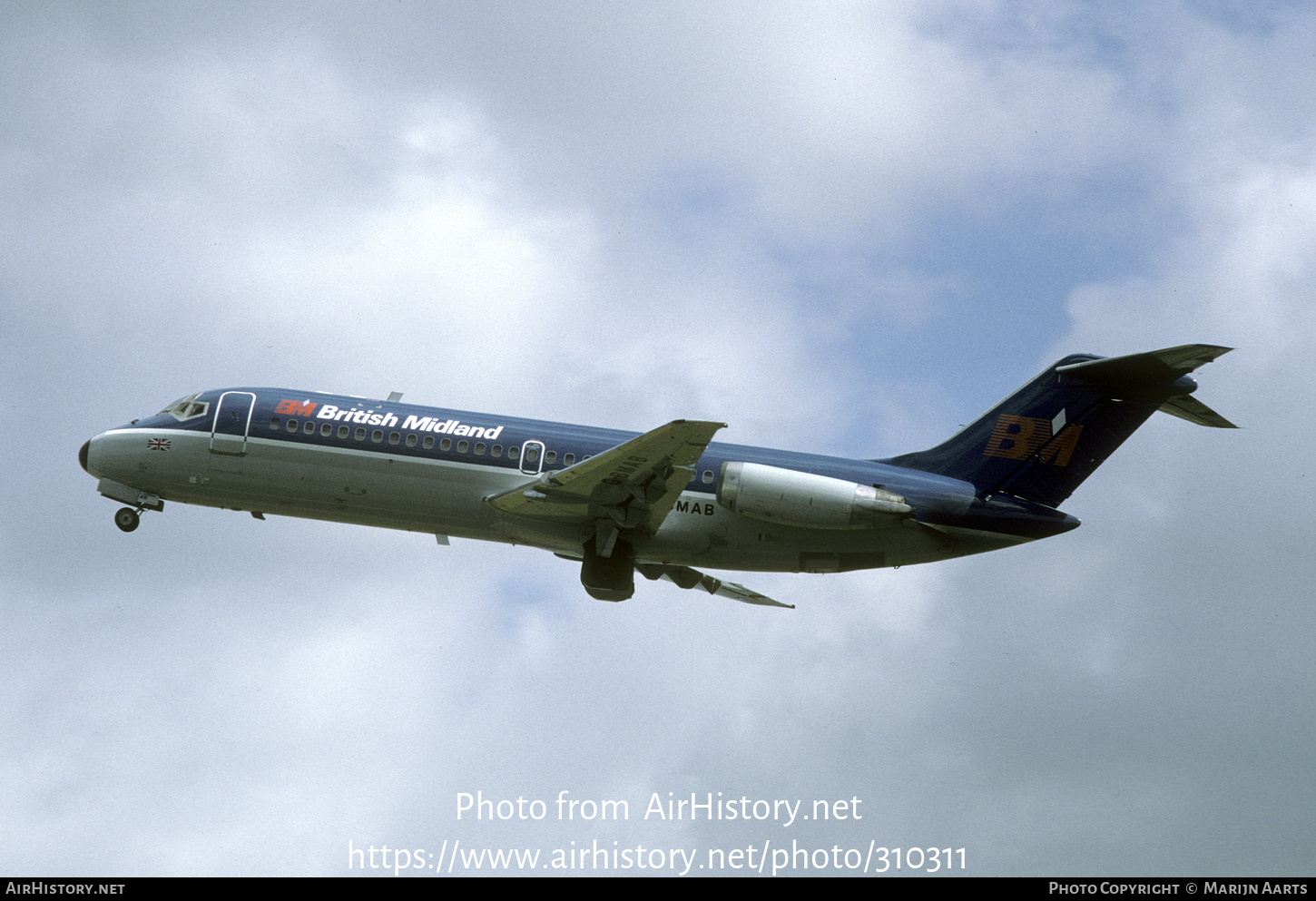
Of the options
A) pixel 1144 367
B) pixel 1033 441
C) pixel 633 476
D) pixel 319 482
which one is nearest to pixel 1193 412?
pixel 1144 367

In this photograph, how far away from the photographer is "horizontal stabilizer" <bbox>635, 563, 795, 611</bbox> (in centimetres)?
3250

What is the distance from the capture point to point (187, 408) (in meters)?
30.7

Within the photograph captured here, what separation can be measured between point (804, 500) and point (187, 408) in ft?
46.8

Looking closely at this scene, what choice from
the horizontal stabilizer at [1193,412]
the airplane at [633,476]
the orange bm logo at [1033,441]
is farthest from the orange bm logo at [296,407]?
the horizontal stabilizer at [1193,412]

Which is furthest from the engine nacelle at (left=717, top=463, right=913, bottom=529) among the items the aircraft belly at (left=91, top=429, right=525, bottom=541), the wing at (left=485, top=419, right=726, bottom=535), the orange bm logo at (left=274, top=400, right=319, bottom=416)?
the orange bm logo at (left=274, top=400, right=319, bottom=416)

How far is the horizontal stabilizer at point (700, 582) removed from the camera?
32.5 metres
